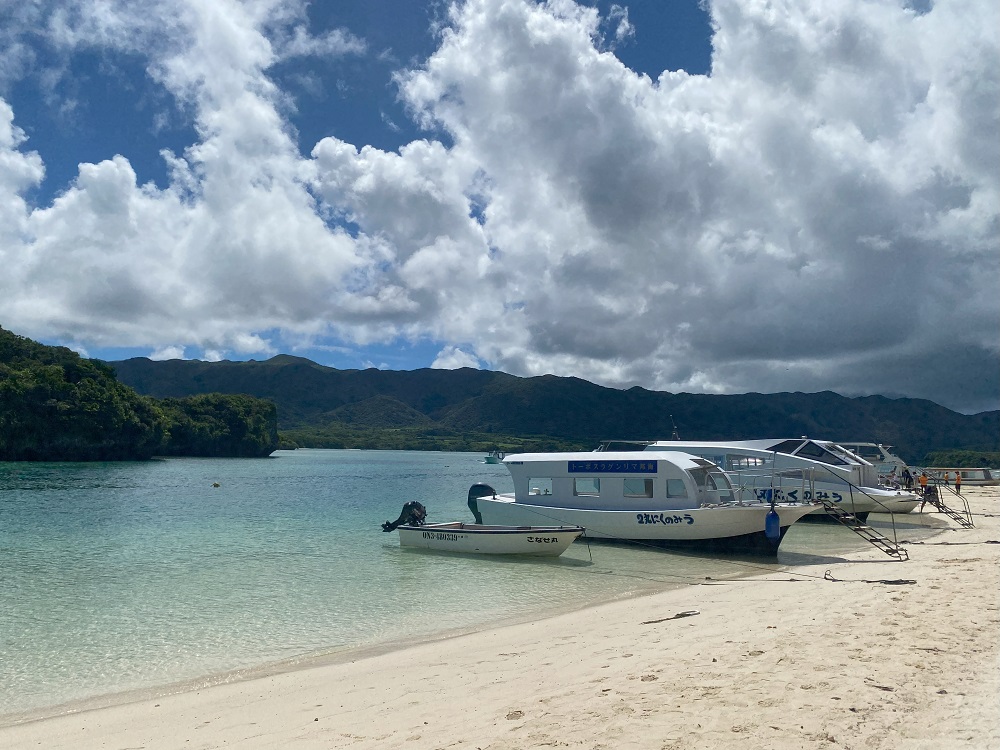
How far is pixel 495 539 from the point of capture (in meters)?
24.1

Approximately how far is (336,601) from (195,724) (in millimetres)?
8978

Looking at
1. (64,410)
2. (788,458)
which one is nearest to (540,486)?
(788,458)

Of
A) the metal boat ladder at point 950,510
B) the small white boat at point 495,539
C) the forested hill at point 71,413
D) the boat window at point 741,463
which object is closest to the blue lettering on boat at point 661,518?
the small white boat at point 495,539

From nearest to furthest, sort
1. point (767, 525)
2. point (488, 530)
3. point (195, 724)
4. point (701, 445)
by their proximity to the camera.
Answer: point (195, 724) → point (767, 525) → point (488, 530) → point (701, 445)

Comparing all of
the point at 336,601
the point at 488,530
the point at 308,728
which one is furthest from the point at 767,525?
the point at 308,728

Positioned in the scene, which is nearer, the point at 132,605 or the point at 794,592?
the point at 794,592

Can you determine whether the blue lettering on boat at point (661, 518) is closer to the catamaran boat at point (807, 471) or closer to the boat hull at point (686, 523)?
the boat hull at point (686, 523)

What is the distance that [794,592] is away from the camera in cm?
1605

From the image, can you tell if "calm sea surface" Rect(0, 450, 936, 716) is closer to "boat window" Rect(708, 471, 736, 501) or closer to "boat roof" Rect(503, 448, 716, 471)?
"boat window" Rect(708, 471, 736, 501)

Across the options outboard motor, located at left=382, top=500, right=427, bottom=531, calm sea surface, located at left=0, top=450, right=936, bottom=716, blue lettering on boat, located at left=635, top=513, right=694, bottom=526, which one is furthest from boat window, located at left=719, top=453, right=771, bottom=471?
outboard motor, located at left=382, top=500, right=427, bottom=531

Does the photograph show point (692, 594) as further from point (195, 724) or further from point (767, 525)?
point (195, 724)

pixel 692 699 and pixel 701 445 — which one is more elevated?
pixel 701 445

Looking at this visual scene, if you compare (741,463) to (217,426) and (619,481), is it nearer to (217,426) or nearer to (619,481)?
(619,481)

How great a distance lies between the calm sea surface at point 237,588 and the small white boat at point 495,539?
62 cm
